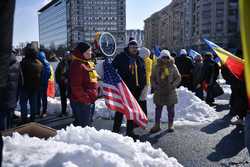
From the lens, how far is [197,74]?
456 inches

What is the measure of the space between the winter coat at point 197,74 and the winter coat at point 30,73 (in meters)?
5.63

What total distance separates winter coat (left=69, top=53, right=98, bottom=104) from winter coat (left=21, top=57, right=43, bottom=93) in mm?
2679

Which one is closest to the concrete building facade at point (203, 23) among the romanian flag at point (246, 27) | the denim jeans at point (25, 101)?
the denim jeans at point (25, 101)

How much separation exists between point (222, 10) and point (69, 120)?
98.1m

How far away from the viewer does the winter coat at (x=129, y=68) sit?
6.57m

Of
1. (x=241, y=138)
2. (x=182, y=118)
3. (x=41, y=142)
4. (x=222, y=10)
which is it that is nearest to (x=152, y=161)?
(x=41, y=142)

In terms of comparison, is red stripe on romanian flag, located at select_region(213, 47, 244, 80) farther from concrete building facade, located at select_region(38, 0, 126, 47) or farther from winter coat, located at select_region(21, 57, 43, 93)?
concrete building facade, located at select_region(38, 0, 126, 47)

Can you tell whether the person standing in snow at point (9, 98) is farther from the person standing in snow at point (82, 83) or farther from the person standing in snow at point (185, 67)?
the person standing in snow at point (185, 67)

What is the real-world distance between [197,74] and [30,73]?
5.86 metres

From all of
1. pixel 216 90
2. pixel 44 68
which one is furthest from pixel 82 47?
pixel 216 90

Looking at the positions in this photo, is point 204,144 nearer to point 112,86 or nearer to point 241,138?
point 241,138

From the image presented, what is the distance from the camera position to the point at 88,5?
15025 cm

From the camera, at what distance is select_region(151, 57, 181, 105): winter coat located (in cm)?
729

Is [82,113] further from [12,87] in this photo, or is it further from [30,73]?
[30,73]
